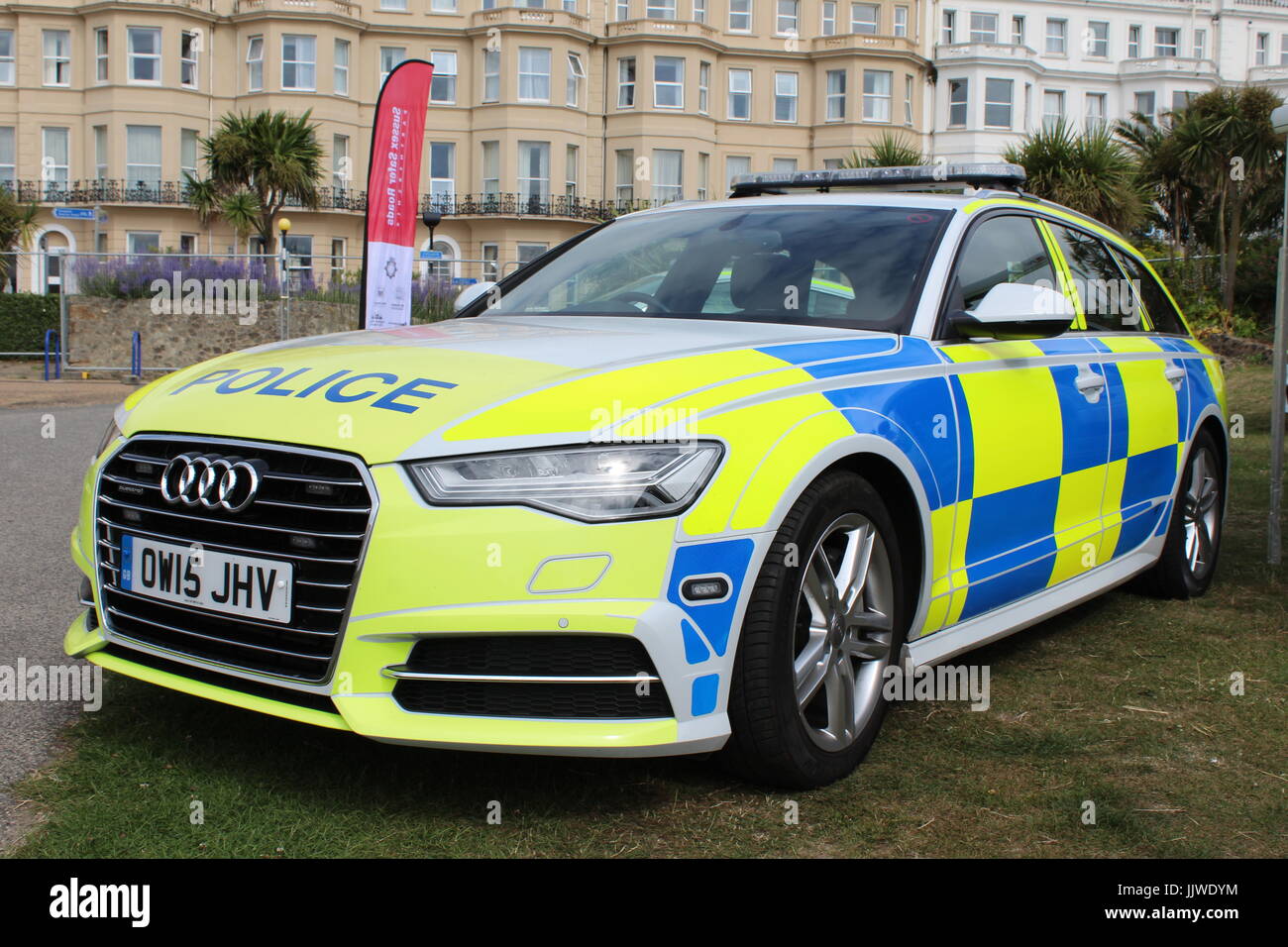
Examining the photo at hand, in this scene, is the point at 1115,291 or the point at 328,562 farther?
the point at 1115,291

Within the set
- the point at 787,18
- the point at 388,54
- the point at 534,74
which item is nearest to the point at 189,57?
→ the point at 388,54

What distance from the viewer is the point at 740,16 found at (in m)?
45.3

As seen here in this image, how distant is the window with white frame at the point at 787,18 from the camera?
4541cm

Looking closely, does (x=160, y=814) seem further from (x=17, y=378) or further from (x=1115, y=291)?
(x=17, y=378)

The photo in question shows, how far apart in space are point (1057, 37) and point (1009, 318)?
5209 centimetres

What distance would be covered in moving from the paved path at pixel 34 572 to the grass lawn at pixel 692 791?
0.35 ft

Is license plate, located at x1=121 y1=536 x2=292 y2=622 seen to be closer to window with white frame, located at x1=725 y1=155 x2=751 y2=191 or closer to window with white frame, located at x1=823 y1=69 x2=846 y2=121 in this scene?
window with white frame, located at x1=725 y1=155 x2=751 y2=191

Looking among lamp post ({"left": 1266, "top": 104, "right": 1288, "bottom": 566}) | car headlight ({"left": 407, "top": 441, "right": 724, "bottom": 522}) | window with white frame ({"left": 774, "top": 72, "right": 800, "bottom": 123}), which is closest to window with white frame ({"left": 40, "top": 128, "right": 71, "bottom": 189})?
window with white frame ({"left": 774, "top": 72, "right": 800, "bottom": 123})

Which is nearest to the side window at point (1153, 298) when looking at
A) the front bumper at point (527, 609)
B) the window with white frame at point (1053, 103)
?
the front bumper at point (527, 609)

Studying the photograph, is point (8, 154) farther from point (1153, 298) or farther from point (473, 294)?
point (1153, 298)

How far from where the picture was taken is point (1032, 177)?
2277cm

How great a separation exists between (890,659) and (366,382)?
1575 mm

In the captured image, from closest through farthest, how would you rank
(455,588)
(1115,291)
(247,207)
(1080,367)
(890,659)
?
(455,588) → (890,659) → (1080,367) → (1115,291) → (247,207)
